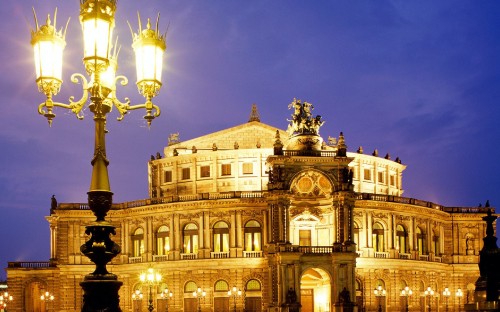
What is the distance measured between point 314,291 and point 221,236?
34.7 feet

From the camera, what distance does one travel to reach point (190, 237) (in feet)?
257

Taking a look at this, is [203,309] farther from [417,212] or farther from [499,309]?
[499,309]

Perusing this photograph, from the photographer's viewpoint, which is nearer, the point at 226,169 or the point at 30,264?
the point at 226,169

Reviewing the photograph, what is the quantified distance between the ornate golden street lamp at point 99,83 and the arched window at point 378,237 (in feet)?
203

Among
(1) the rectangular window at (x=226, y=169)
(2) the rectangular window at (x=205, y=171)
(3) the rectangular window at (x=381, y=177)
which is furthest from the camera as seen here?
(3) the rectangular window at (x=381, y=177)

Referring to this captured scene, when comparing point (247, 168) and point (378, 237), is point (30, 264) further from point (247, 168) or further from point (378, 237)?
point (378, 237)

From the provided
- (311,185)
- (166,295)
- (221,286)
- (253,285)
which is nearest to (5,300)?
(166,295)

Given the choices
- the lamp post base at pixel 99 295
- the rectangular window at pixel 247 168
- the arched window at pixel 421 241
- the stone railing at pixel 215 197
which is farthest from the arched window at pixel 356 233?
the lamp post base at pixel 99 295

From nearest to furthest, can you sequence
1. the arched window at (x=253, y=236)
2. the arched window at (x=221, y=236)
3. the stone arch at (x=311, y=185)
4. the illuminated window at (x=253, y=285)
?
the stone arch at (x=311, y=185), the illuminated window at (x=253, y=285), the arched window at (x=253, y=236), the arched window at (x=221, y=236)

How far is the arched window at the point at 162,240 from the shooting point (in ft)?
259

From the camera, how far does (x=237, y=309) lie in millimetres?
74562

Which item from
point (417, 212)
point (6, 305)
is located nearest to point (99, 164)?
point (417, 212)

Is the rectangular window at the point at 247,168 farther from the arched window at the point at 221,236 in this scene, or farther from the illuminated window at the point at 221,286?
the illuminated window at the point at 221,286

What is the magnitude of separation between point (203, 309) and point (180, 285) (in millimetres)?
3491
